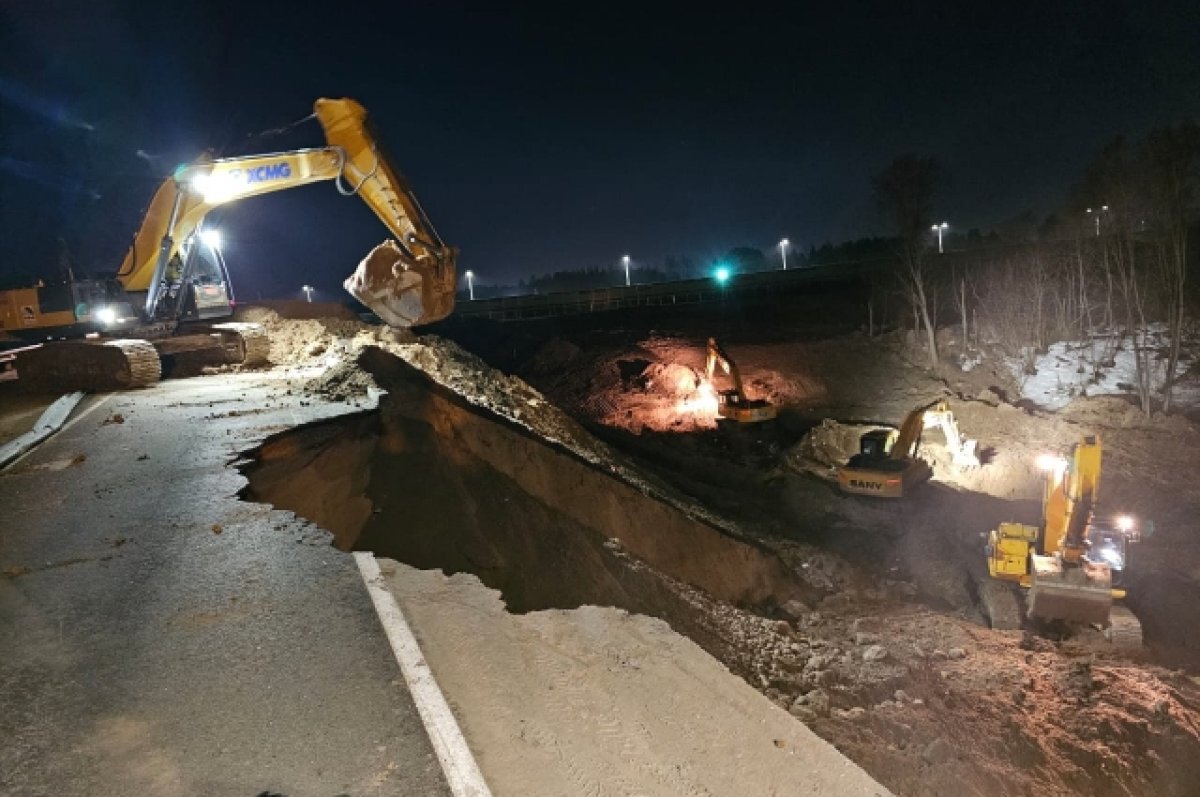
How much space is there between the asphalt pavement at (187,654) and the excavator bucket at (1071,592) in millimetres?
8620

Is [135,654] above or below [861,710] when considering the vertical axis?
above

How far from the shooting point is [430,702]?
12.4ft

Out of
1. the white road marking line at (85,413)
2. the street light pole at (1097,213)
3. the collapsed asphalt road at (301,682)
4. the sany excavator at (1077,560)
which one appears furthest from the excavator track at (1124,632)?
the street light pole at (1097,213)

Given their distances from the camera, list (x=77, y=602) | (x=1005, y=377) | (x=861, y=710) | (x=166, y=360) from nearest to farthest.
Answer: (x=77, y=602)
(x=861, y=710)
(x=166, y=360)
(x=1005, y=377)

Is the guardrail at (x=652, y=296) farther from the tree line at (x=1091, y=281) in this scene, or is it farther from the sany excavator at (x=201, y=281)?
the sany excavator at (x=201, y=281)

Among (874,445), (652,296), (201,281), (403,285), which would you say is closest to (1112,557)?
(874,445)

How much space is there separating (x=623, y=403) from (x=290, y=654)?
22354mm

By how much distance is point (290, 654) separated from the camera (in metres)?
4.25

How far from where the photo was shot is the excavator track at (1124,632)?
869 cm

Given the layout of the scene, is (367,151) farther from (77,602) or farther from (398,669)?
(398,669)

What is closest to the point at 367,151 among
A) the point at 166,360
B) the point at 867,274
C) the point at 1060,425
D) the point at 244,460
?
the point at 244,460

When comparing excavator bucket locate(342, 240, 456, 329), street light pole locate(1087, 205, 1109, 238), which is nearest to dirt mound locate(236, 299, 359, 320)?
excavator bucket locate(342, 240, 456, 329)

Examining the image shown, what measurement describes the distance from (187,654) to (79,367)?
1227 cm

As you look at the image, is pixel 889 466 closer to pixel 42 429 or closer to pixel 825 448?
pixel 825 448
